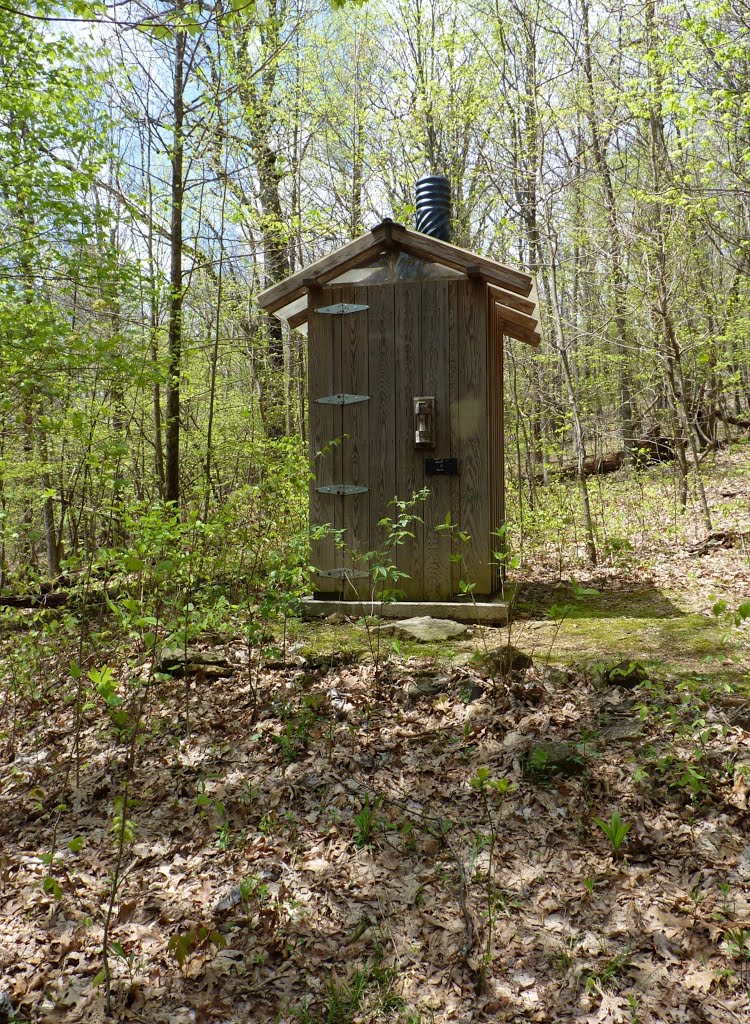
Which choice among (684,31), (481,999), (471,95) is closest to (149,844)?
(481,999)

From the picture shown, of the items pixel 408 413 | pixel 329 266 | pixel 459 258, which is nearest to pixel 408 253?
pixel 459 258

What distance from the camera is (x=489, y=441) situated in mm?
6180

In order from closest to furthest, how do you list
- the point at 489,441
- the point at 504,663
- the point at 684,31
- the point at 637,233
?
the point at 504,663 → the point at 489,441 → the point at 684,31 → the point at 637,233

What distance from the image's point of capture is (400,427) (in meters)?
6.30

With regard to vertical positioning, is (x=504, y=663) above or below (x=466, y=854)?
above

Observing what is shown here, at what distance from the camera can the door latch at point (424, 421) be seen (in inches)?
241

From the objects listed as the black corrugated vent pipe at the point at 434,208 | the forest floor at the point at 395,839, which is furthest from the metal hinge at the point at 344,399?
the forest floor at the point at 395,839

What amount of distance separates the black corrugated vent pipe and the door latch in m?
2.00

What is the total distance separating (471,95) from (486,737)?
1177 centimetres

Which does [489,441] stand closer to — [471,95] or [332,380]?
[332,380]

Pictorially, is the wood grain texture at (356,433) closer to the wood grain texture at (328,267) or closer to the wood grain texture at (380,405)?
the wood grain texture at (380,405)

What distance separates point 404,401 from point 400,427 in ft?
0.79

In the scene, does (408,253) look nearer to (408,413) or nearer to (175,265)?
(408,413)

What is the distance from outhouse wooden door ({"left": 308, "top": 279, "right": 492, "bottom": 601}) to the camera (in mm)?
6156
